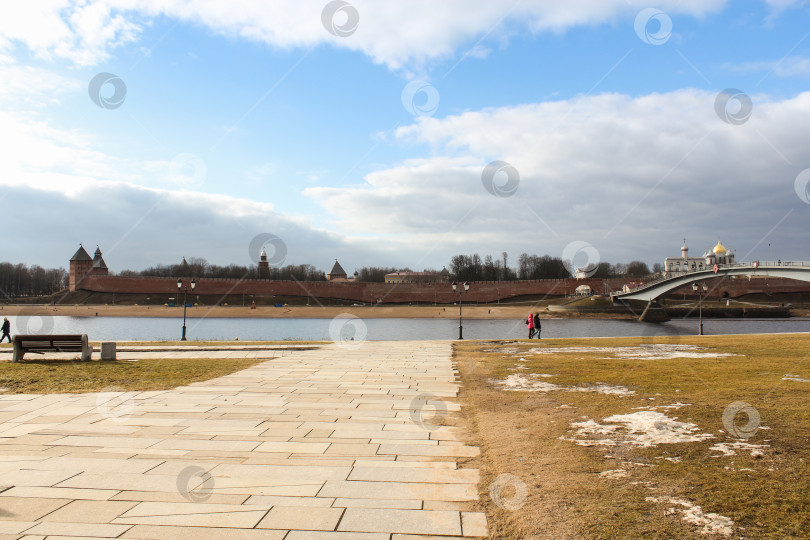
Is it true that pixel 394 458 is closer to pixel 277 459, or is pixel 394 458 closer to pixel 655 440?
pixel 277 459

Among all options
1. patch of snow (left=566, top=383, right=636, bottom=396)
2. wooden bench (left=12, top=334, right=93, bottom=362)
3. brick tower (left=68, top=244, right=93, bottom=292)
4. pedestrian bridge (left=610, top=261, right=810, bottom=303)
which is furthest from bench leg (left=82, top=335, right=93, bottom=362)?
brick tower (left=68, top=244, right=93, bottom=292)

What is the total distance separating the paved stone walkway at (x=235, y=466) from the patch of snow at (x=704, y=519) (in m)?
1.53

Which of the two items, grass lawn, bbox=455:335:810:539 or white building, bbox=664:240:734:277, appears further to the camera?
white building, bbox=664:240:734:277

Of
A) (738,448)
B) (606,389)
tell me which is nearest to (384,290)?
(606,389)

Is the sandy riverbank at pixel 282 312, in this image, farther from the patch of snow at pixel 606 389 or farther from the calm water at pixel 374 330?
the patch of snow at pixel 606 389

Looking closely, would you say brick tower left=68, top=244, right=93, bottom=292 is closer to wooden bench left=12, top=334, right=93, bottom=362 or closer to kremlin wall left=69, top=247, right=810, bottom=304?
kremlin wall left=69, top=247, right=810, bottom=304

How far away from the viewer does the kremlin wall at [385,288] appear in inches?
3666

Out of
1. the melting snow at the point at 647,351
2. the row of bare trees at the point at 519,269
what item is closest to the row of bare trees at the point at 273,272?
the row of bare trees at the point at 519,269

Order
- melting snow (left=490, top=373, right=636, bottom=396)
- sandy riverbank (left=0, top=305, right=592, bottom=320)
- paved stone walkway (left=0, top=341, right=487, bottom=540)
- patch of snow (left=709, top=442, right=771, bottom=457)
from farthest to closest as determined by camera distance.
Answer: sandy riverbank (left=0, top=305, right=592, bottom=320), melting snow (left=490, top=373, right=636, bottom=396), patch of snow (left=709, top=442, right=771, bottom=457), paved stone walkway (left=0, top=341, right=487, bottom=540)

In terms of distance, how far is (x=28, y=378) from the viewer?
36.7 feet

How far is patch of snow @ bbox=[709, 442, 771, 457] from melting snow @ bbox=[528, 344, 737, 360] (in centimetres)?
964

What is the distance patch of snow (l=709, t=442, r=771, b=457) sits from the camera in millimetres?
5343

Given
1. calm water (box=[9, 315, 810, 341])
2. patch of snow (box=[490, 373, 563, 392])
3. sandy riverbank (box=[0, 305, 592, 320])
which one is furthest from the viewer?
sandy riverbank (box=[0, 305, 592, 320])

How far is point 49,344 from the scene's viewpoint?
14.4 m
